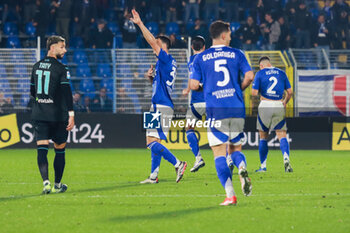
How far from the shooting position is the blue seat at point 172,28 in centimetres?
2588

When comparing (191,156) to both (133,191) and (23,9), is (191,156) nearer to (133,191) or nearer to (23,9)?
(133,191)

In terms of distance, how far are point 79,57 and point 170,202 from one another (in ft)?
44.4

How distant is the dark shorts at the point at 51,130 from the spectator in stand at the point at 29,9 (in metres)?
17.0

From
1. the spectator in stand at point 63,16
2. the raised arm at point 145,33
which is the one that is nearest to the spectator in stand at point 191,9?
the spectator in stand at point 63,16

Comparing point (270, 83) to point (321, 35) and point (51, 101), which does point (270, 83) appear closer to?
point (51, 101)

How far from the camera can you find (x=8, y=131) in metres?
20.8

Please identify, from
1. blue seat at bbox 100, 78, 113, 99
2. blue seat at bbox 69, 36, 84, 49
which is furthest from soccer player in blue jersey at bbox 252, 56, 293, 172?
blue seat at bbox 69, 36, 84, 49

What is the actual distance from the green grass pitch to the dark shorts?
31.9 inches

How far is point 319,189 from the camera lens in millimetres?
10242

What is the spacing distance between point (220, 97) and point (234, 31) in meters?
17.7

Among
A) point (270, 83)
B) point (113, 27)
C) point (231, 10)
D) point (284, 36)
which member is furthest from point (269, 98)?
point (113, 27)

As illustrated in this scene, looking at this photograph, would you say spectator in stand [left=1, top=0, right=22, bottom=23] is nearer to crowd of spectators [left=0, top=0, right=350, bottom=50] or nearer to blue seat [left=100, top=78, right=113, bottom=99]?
crowd of spectators [left=0, top=0, right=350, bottom=50]

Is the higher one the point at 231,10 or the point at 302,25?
the point at 231,10

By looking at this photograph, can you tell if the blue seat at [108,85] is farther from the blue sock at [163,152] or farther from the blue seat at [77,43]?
the blue sock at [163,152]
